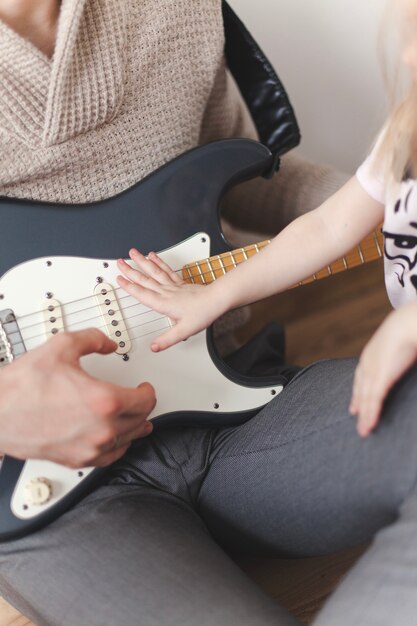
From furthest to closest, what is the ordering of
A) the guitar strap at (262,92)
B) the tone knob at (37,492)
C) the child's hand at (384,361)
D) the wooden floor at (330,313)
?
1. the wooden floor at (330,313)
2. the guitar strap at (262,92)
3. the tone knob at (37,492)
4. the child's hand at (384,361)

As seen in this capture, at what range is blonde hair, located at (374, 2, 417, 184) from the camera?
717 mm

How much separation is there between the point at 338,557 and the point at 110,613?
0.42 metres

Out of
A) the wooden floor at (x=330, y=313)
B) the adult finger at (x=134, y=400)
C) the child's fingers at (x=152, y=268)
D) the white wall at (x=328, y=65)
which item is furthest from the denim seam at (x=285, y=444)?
the white wall at (x=328, y=65)

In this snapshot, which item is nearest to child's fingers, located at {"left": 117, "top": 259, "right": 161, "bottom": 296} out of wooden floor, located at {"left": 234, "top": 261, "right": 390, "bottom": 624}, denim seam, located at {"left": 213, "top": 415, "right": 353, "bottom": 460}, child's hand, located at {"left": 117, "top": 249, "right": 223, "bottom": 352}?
child's hand, located at {"left": 117, "top": 249, "right": 223, "bottom": 352}

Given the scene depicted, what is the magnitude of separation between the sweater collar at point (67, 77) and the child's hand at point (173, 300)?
0.20m

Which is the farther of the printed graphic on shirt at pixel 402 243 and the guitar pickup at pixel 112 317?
the guitar pickup at pixel 112 317

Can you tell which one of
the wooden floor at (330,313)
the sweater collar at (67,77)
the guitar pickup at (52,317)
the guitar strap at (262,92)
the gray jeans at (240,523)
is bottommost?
the wooden floor at (330,313)

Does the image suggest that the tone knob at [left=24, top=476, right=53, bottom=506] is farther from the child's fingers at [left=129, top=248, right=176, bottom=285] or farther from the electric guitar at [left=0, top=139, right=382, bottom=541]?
the child's fingers at [left=129, top=248, right=176, bottom=285]

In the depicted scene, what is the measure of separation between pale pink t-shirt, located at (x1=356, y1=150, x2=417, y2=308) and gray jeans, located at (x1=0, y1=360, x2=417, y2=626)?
121 mm

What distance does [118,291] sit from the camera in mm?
884

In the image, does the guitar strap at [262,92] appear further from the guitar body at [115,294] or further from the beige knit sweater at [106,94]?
the guitar body at [115,294]

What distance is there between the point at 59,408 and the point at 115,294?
21 centimetres

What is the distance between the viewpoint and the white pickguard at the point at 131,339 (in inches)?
33.2

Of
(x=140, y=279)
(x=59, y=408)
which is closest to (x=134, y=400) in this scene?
(x=59, y=408)
